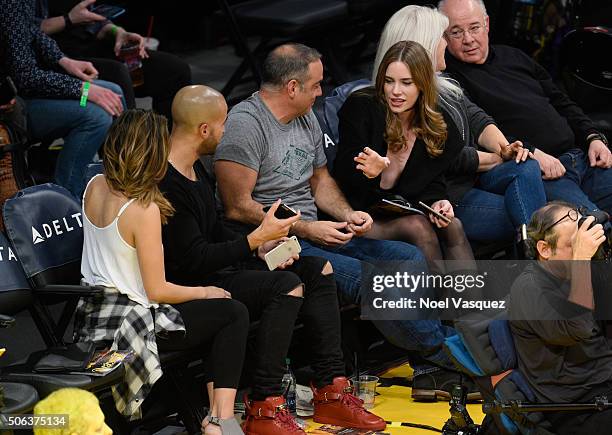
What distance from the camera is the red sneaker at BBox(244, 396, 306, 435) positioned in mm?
4422

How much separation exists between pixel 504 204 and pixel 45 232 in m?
2.01

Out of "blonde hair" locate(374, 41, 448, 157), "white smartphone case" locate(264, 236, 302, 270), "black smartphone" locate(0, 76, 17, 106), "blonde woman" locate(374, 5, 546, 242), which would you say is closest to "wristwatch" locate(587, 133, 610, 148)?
"blonde woman" locate(374, 5, 546, 242)

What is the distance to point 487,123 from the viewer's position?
5.66 meters

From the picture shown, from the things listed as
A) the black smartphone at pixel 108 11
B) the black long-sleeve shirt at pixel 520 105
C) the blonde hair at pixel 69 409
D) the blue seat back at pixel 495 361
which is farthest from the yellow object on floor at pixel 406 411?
the black smartphone at pixel 108 11

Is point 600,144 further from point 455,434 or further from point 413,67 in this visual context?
point 455,434

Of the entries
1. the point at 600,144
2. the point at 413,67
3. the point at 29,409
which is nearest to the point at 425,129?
the point at 413,67

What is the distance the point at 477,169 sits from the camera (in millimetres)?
5547

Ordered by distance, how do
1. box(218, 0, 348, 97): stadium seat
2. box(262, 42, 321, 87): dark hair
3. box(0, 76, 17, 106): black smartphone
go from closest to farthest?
box(262, 42, 321, 87): dark hair → box(0, 76, 17, 106): black smartphone → box(218, 0, 348, 97): stadium seat

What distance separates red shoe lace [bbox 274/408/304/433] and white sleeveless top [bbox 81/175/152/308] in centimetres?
60

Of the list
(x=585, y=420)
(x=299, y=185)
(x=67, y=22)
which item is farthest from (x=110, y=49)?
(x=585, y=420)

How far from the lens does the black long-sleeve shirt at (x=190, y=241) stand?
173 inches

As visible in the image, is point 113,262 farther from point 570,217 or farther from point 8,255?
point 570,217

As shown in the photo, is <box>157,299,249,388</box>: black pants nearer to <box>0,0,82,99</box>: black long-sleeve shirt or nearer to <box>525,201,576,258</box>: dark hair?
<box>525,201,576,258</box>: dark hair

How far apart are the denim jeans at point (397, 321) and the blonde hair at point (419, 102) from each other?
450 millimetres
